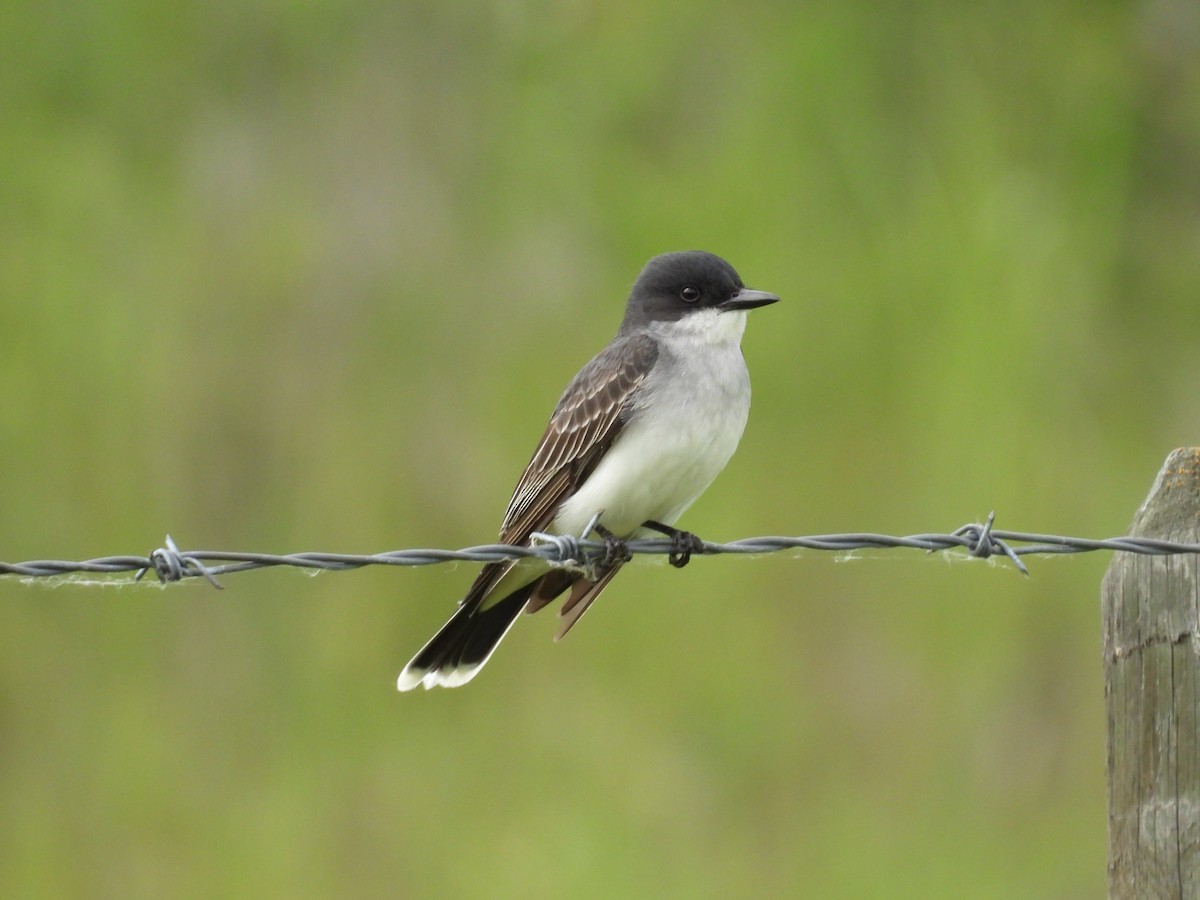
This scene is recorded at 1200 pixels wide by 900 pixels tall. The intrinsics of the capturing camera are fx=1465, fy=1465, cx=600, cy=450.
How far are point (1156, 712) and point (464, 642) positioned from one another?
9.27 ft

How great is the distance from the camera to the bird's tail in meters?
5.28

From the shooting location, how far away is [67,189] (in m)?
9.86

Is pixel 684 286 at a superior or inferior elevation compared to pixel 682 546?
superior

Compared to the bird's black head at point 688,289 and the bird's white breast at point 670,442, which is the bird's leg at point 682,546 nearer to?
the bird's white breast at point 670,442

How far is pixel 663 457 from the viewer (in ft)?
16.6

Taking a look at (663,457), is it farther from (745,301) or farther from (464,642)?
(464,642)

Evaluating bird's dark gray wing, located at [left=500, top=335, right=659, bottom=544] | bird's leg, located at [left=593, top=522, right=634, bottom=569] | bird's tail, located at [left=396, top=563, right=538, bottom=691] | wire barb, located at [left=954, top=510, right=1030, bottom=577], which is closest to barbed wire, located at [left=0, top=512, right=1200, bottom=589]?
wire barb, located at [left=954, top=510, right=1030, bottom=577]

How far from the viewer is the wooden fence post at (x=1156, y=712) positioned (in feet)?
10.1

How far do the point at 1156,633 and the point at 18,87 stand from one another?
Result: 29.6 ft

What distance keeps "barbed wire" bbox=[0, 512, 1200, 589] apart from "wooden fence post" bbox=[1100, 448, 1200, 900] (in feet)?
0.27

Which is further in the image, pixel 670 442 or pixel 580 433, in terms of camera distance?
pixel 580 433

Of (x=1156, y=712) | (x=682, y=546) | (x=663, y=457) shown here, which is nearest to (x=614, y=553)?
(x=682, y=546)

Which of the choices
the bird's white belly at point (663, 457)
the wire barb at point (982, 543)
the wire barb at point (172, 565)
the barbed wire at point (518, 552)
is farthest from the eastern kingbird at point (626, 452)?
the wire barb at point (172, 565)

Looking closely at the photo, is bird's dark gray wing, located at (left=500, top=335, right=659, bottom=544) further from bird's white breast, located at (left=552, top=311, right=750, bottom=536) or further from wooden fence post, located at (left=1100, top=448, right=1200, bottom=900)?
wooden fence post, located at (left=1100, top=448, right=1200, bottom=900)
